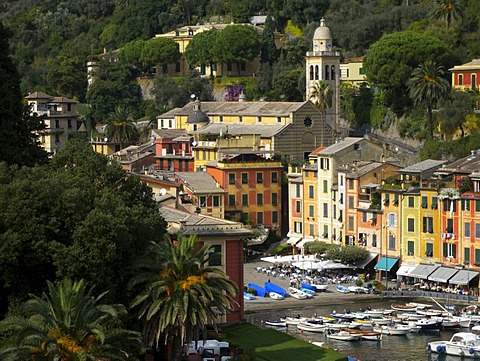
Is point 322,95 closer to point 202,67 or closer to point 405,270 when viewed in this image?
point 202,67

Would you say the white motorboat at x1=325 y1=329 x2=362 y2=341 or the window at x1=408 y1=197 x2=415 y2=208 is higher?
the window at x1=408 y1=197 x2=415 y2=208

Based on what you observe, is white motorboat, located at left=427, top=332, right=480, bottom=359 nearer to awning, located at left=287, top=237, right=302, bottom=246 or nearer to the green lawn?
the green lawn

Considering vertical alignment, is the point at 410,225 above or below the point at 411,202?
below

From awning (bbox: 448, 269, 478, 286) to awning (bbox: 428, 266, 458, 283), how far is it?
1.20ft

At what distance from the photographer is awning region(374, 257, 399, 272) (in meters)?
94.7

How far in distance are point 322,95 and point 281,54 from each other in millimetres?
25542

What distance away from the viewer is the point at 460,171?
9131 centimetres

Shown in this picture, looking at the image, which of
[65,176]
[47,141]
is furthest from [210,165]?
[65,176]

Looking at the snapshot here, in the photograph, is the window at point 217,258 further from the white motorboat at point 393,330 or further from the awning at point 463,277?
the awning at point 463,277

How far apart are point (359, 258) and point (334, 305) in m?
10.1

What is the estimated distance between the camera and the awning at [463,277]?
88.5 meters

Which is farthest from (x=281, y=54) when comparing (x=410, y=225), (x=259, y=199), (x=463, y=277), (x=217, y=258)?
(x=217, y=258)

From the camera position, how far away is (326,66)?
133 metres

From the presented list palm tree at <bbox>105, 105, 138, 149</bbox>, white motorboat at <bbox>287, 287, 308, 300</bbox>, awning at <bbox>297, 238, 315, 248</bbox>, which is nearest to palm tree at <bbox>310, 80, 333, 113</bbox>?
palm tree at <bbox>105, 105, 138, 149</bbox>
